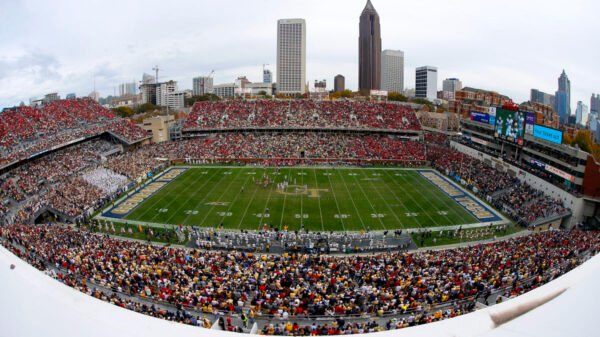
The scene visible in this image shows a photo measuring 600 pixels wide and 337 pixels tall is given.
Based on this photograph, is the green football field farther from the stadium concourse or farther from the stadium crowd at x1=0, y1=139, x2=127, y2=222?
the stadium crowd at x1=0, y1=139, x2=127, y2=222

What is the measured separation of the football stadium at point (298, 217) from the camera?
12.6 meters

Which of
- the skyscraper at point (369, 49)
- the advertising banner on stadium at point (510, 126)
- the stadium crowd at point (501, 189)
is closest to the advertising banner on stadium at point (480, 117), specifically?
the stadium crowd at point (501, 189)

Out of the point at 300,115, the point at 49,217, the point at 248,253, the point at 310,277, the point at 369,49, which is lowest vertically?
the point at 248,253

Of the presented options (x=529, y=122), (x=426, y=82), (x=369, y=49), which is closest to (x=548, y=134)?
(x=529, y=122)

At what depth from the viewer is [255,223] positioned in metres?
26.6

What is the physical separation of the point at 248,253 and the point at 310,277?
6.26 m

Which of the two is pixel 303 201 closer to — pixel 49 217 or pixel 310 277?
pixel 310 277

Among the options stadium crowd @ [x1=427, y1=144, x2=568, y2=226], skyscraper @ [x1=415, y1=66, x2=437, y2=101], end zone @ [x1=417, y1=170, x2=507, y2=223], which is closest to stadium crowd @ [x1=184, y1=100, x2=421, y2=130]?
stadium crowd @ [x1=427, y1=144, x2=568, y2=226]

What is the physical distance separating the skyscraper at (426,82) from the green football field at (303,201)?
434ft

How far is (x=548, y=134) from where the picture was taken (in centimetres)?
3109

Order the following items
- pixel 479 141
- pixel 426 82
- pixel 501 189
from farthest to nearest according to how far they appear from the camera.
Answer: pixel 426 82 < pixel 479 141 < pixel 501 189

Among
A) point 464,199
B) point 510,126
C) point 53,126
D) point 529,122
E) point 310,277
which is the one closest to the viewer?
point 310,277

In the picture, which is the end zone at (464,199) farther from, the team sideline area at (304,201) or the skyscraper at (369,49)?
the skyscraper at (369,49)

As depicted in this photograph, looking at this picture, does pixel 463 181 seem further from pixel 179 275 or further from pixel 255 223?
pixel 179 275
